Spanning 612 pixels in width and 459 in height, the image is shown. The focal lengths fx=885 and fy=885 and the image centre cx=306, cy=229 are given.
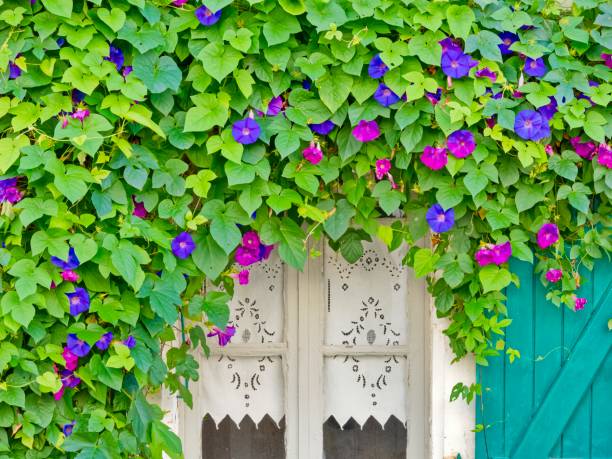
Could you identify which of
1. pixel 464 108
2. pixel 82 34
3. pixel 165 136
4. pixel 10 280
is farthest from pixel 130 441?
pixel 464 108

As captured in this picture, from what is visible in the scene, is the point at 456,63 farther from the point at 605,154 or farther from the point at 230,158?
the point at 230,158

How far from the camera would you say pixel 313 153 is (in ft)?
8.73

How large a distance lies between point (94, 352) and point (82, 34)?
94 centimetres

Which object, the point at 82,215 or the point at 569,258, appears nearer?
the point at 82,215

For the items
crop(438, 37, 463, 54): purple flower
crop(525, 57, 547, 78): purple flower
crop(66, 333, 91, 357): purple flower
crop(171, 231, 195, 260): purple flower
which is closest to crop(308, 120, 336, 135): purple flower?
crop(438, 37, 463, 54): purple flower

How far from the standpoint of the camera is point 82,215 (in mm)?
2578

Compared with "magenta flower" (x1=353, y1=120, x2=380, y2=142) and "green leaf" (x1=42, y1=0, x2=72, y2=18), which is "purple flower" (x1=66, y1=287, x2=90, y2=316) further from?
"magenta flower" (x1=353, y1=120, x2=380, y2=142)

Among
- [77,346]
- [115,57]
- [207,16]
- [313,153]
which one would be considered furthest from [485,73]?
[77,346]

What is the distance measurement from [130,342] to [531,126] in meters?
1.37

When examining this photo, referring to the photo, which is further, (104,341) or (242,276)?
(242,276)

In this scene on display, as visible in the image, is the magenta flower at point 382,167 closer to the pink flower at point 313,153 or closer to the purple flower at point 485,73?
the pink flower at point 313,153

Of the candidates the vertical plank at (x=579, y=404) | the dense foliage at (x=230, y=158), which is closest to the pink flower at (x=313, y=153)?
the dense foliage at (x=230, y=158)

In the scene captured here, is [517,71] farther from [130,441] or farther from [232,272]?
[130,441]

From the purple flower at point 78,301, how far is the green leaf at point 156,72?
2.06ft
